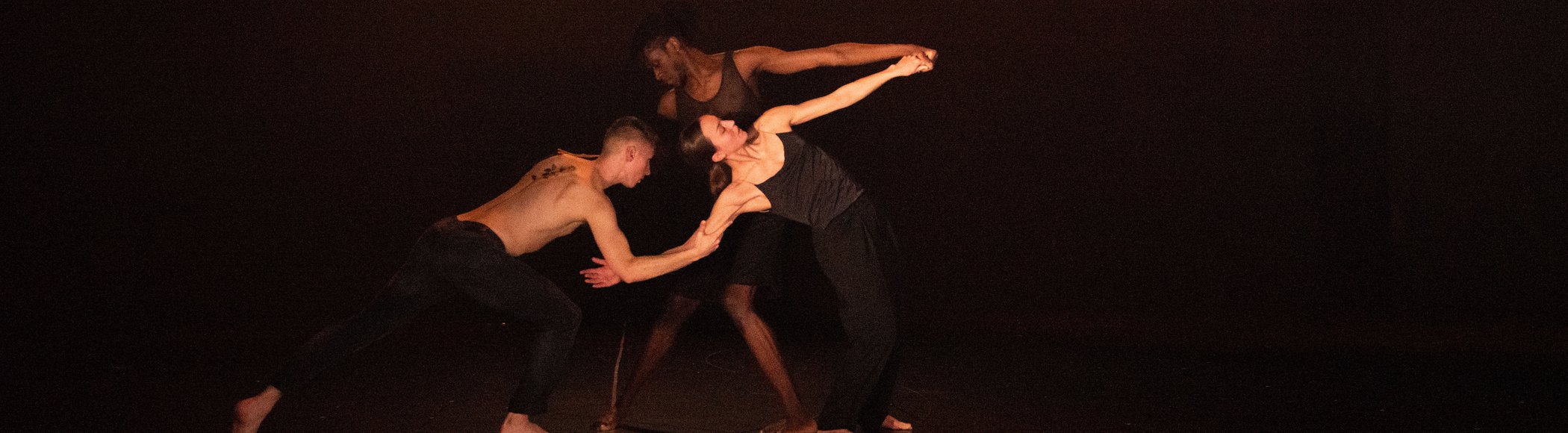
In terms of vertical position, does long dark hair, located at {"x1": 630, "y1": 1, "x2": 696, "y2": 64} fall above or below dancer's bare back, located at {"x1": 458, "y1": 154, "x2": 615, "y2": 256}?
above

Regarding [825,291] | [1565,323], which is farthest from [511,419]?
[1565,323]

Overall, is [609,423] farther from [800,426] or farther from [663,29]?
[663,29]

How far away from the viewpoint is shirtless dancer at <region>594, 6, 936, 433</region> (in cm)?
312

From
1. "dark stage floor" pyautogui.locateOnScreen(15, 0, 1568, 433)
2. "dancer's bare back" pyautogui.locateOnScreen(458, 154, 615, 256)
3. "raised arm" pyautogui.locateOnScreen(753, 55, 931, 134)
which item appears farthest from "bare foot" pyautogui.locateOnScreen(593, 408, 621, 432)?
"dark stage floor" pyautogui.locateOnScreen(15, 0, 1568, 433)

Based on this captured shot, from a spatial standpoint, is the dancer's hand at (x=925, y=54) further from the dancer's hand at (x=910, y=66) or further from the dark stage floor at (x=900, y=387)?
the dark stage floor at (x=900, y=387)

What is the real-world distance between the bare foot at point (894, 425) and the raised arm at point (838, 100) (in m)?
0.88

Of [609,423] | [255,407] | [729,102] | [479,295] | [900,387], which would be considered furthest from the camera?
[900,387]

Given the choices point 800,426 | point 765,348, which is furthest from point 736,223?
point 800,426

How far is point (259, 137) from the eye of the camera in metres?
5.25

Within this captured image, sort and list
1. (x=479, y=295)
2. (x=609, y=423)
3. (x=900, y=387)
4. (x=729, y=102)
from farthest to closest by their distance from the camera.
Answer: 1. (x=900, y=387)
2. (x=729, y=102)
3. (x=609, y=423)
4. (x=479, y=295)

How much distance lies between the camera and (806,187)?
9.68 feet

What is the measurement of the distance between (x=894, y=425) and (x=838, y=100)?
94 cm

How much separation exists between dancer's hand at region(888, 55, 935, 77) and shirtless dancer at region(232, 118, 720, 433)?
0.63 m

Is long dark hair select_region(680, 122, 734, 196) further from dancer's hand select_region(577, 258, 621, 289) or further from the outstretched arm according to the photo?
dancer's hand select_region(577, 258, 621, 289)
